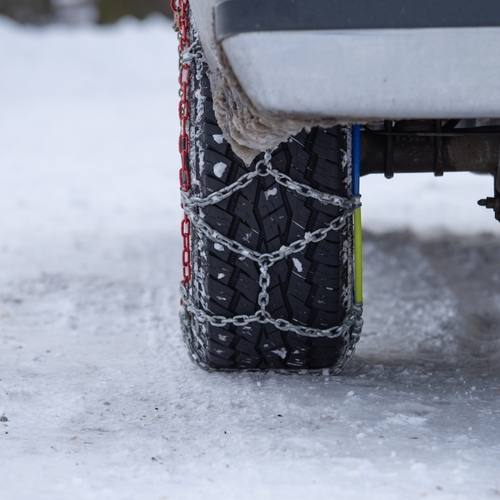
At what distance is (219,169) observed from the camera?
150 cm

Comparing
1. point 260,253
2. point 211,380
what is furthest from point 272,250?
point 211,380

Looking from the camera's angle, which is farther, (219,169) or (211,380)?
(211,380)

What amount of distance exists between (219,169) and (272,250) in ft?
0.68

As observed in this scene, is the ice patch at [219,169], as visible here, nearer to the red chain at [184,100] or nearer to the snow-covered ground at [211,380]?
the red chain at [184,100]

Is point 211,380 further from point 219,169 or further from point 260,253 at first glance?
point 219,169

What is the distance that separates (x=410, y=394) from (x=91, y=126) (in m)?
6.02

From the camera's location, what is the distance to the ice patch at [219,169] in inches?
59.0

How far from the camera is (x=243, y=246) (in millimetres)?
1526

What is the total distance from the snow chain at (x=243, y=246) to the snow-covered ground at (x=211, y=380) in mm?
119

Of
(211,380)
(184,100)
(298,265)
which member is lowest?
(211,380)

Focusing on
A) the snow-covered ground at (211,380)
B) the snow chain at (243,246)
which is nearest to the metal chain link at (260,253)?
the snow chain at (243,246)

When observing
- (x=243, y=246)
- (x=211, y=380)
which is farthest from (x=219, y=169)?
(x=211, y=380)

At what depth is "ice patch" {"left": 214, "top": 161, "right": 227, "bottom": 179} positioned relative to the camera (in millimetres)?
1499

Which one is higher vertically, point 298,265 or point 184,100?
point 184,100
